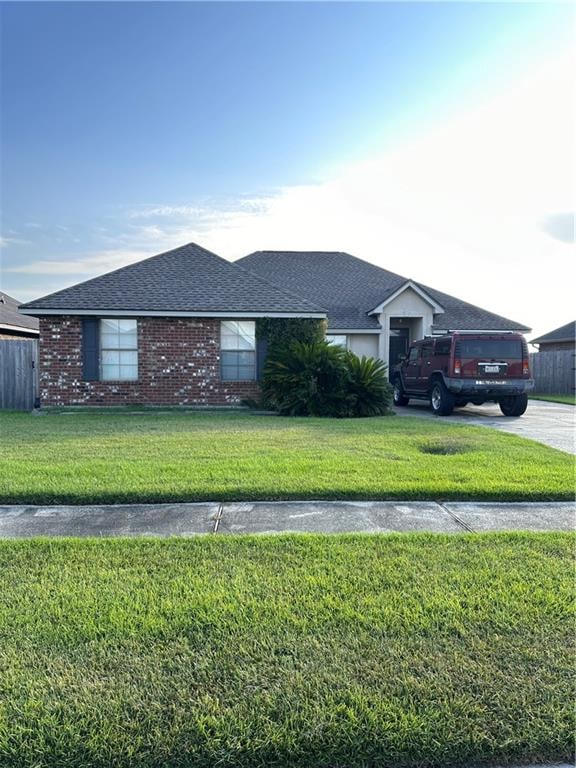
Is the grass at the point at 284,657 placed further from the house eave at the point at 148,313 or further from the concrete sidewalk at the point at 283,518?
the house eave at the point at 148,313

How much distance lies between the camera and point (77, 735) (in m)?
1.97

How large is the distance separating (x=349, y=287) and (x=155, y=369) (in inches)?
418

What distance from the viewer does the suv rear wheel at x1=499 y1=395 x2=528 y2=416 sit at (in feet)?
43.3

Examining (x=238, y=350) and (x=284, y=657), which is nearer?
(x=284, y=657)

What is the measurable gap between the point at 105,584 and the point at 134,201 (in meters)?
14.4

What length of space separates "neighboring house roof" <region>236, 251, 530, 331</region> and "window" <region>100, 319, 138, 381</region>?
Result: 25.9 feet

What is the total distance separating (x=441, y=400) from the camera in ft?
42.7

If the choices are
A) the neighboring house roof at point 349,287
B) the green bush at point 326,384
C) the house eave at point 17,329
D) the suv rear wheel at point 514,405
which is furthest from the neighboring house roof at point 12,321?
the suv rear wheel at point 514,405

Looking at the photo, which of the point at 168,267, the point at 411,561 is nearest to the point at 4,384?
the point at 168,267

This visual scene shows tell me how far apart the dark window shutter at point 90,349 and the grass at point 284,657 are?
1079cm

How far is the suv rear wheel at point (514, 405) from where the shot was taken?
43.3 feet

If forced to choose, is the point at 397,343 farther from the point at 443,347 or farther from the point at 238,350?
the point at 238,350

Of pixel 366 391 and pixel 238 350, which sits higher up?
pixel 238 350

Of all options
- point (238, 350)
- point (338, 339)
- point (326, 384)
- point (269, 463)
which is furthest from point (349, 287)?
point (269, 463)
